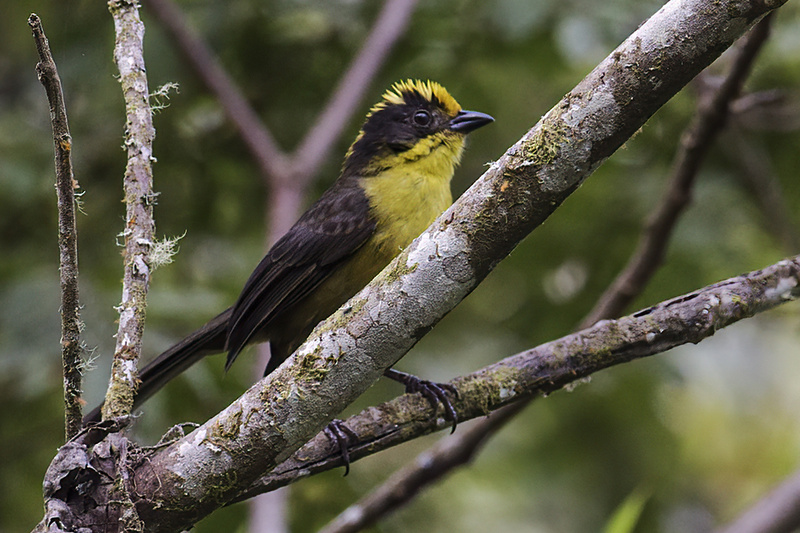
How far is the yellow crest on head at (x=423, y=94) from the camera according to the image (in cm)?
427

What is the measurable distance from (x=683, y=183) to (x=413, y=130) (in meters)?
1.31

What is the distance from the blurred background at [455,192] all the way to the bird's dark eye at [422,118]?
0.53 m

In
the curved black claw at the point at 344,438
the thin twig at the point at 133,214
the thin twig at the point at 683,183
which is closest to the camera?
the thin twig at the point at 133,214

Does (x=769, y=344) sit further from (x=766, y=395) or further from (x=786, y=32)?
(x=786, y=32)

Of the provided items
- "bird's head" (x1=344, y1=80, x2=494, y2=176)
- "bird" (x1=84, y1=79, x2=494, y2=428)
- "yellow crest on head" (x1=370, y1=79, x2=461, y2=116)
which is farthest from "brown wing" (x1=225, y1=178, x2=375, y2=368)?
"yellow crest on head" (x1=370, y1=79, x2=461, y2=116)

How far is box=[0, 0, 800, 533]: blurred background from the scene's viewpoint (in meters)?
4.07

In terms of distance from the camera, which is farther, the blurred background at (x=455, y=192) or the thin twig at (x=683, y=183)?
the blurred background at (x=455, y=192)

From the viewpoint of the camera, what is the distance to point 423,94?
4.28 meters

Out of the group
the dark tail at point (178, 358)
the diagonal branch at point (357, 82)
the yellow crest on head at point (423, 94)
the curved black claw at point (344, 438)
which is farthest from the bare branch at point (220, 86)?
the curved black claw at point (344, 438)

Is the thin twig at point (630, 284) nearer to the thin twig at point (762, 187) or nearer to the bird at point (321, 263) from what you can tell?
the bird at point (321, 263)

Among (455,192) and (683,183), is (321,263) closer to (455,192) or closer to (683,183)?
(683,183)

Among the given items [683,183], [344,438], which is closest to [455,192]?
[683,183]

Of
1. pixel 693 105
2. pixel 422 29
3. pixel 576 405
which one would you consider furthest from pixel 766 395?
pixel 422 29

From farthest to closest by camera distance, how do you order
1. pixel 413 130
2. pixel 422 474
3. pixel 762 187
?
1. pixel 413 130
2. pixel 762 187
3. pixel 422 474
